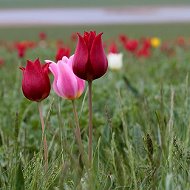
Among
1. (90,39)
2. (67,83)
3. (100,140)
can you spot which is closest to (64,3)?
(100,140)

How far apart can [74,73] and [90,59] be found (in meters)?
0.07

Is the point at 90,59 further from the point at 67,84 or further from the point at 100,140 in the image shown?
the point at 100,140

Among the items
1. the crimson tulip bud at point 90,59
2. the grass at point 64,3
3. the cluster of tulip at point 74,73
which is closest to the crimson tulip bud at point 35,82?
the cluster of tulip at point 74,73

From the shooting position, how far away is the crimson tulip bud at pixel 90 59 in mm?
1570

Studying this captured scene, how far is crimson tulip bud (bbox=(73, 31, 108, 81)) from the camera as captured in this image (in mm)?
1570

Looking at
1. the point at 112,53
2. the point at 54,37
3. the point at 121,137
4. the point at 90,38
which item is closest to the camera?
the point at 90,38

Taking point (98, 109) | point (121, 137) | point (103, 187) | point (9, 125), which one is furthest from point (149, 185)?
point (98, 109)

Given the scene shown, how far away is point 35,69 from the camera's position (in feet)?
5.60

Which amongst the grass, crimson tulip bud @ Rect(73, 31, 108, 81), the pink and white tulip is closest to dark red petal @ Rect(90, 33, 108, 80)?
crimson tulip bud @ Rect(73, 31, 108, 81)

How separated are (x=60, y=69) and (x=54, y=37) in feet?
39.8

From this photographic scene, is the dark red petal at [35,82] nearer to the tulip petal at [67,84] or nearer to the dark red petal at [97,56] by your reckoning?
the tulip petal at [67,84]

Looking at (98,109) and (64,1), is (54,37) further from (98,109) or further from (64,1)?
(64,1)

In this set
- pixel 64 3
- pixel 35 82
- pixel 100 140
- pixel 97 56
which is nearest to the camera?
pixel 97 56

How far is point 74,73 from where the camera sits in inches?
63.7
